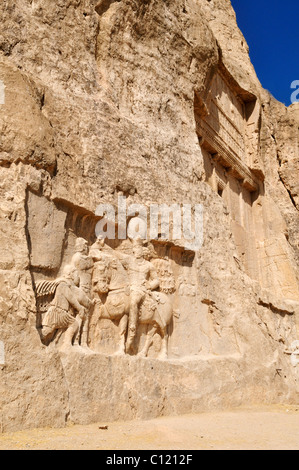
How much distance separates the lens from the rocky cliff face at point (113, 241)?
5.83 metres

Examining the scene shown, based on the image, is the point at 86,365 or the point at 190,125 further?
the point at 190,125

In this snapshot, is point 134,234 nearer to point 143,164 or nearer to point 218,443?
point 143,164

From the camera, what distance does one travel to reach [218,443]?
4766 millimetres

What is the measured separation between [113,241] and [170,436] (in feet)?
11.2

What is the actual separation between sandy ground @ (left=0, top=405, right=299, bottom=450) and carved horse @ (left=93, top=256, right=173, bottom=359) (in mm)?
1367

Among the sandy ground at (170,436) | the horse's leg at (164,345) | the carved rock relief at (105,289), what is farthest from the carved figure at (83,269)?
the horse's leg at (164,345)

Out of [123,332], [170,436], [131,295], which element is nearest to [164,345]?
[123,332]

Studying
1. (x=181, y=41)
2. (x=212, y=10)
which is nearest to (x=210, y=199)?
(x=181, y=41)

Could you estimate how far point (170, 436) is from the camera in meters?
4.98

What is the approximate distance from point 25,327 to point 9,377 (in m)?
0.60

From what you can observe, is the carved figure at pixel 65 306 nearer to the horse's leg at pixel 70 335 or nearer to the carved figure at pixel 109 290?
the horse's leg at pixel 70 335

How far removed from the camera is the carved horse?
22.9 feet

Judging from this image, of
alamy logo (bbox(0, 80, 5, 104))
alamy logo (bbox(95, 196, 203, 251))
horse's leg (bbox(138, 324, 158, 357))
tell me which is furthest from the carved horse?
A: alamy logo (bbox(0, 80, 5, 104))

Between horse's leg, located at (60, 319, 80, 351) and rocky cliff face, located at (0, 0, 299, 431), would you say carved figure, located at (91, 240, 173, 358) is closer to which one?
rocky cliff face, located at (0, 0, 299, 431)
